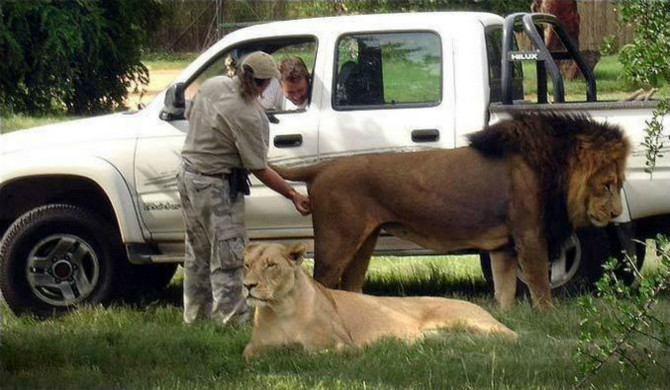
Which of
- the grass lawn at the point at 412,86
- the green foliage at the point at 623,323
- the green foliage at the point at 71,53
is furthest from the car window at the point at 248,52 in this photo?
the green foliage at the point at 71,53

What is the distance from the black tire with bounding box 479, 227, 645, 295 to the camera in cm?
918

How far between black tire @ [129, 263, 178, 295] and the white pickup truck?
25 centimetres

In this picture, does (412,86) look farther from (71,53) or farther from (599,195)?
(71,53)

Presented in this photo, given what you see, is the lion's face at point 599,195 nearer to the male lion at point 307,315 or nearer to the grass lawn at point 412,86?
the grass lawn at point 412,86

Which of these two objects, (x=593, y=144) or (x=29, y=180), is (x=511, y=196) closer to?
(x=593, y=144)

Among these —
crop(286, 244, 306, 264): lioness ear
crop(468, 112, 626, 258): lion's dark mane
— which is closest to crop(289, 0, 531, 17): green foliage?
crop(468, 112, 626, 258): lion's dark mane

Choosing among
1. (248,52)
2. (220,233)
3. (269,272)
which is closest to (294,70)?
(248,52)

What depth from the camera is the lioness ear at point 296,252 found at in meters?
7.56

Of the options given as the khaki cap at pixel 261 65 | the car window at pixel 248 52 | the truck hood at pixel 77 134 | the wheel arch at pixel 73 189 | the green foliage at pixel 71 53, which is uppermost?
the khaki cap at pixel 261 65

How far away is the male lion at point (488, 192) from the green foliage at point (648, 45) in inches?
79.9

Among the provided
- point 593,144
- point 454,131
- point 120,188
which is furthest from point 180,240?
point 593,144

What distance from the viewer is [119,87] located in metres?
28.4

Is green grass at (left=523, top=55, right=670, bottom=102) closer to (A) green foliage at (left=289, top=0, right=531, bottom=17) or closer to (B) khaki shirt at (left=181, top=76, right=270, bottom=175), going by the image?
(B) khaki shirt at (left=181, top=76, right=270, bottom=175)

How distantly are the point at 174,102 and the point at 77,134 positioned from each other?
28.7 inches
